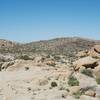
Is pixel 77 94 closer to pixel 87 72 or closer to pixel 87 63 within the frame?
pixel 87 72

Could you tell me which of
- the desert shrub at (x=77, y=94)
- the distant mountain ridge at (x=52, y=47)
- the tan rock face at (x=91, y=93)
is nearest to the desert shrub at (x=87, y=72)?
the desert shrub at (x=77, y=94)

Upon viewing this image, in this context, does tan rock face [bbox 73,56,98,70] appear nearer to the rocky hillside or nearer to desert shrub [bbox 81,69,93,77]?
the rocky hillside

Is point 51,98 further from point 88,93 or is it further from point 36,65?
point 36,65

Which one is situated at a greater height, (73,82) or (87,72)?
(87,72)

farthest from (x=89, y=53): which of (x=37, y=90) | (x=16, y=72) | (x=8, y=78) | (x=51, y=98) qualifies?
(x=51, y=98)

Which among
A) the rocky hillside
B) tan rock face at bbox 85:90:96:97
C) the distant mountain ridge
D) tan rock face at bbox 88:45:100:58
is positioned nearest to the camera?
tan rock face at bbox 85:90:96:97

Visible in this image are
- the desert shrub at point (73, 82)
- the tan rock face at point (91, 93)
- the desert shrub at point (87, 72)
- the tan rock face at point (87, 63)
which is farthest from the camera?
the tan rock face at point (87, 63)

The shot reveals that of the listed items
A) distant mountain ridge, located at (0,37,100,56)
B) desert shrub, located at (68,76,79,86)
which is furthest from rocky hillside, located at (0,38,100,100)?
distant mountain ridge, located at (0,37,100,56)

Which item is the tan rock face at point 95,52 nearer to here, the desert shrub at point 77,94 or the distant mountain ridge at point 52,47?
the desert shrub at point 77,94

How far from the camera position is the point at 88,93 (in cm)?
2527

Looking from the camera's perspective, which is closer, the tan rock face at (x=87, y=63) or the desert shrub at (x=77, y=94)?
the desert shrub at (x=77, y=94)

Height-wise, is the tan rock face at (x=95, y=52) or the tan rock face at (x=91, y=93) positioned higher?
the tan rock face at (x=95, y=52)

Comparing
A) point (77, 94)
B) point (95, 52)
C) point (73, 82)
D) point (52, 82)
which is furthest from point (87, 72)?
point (77, 94)

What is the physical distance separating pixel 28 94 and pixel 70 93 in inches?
147
